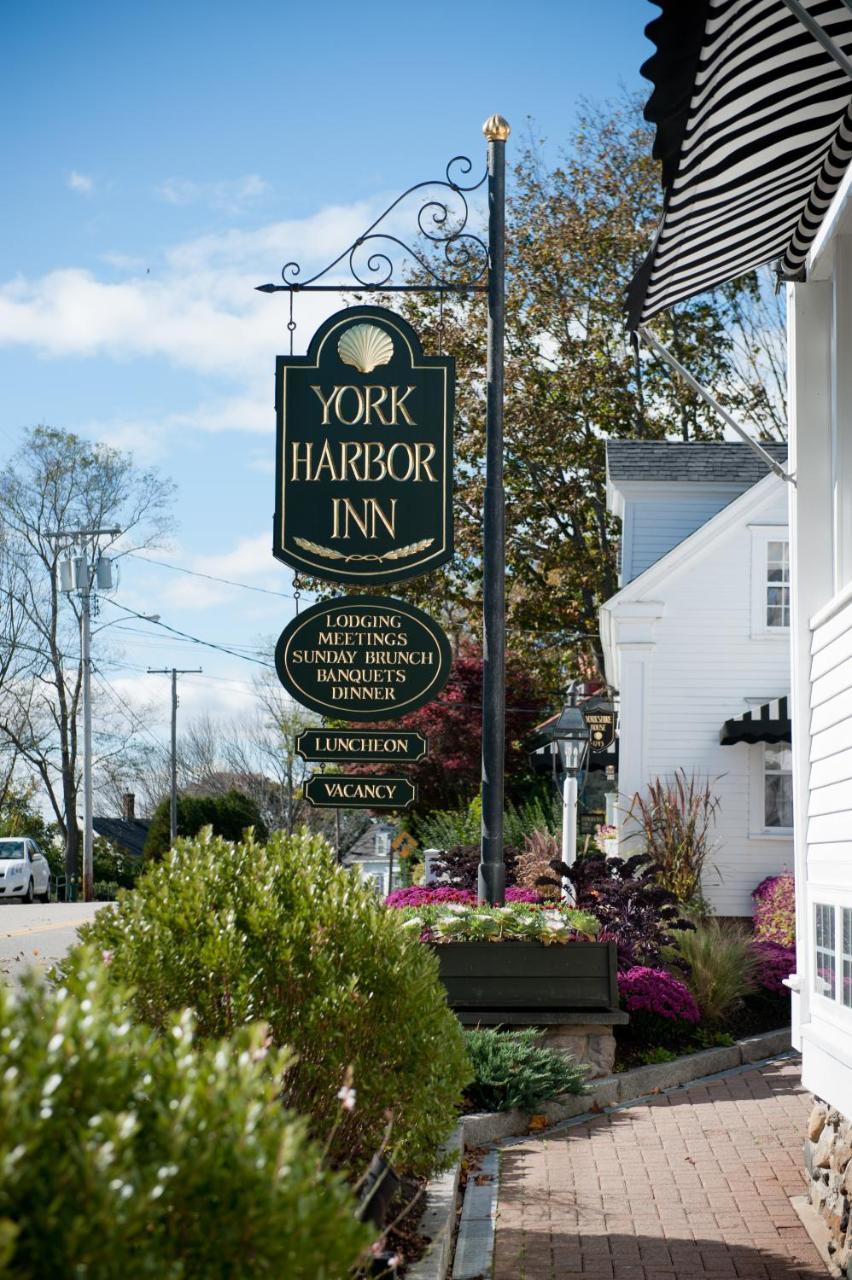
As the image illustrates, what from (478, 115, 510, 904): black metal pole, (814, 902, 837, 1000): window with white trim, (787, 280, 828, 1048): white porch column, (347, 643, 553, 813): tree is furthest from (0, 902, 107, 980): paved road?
(814, 902, 837, 1000): window with white trim

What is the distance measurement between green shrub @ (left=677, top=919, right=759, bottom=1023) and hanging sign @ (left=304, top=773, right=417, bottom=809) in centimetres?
351

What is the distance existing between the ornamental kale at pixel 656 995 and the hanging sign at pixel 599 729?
335 inches

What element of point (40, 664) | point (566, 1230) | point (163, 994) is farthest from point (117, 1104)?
point (40, 664)

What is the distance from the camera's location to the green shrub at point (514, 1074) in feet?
28.0

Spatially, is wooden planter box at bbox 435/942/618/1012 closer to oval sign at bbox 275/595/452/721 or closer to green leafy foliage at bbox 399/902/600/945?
green leafy foliage at bbox 399/902/600/945

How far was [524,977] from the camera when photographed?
9.63m

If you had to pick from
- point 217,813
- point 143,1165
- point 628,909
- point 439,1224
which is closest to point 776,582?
point 628,909

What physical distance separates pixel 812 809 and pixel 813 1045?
1122mm

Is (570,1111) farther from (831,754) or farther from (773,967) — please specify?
(773,967)

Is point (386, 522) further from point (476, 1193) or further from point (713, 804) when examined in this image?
point (713, 804)

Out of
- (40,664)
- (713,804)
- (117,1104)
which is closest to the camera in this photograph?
(117,1104)

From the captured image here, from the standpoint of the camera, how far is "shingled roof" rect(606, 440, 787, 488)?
2164 centimetres

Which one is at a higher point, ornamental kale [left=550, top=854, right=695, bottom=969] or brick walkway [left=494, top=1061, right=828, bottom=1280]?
ornamental kale [left=550, top=854, right=695, bottom=969]

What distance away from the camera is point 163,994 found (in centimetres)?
502
